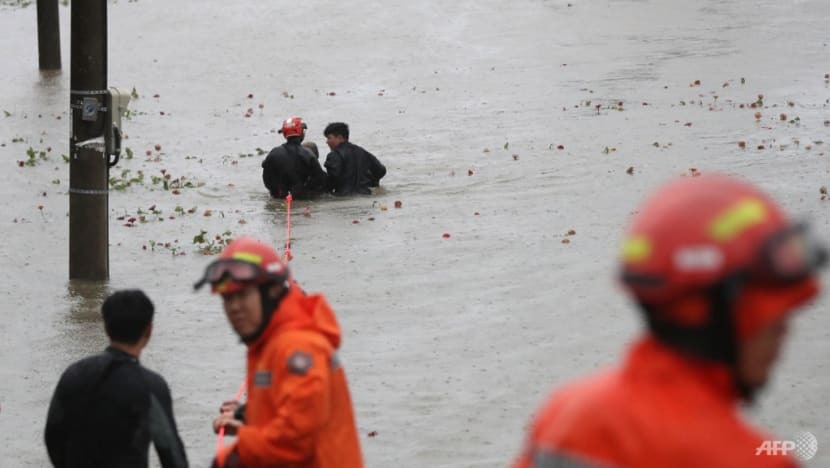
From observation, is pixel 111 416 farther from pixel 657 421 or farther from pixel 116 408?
pixel 657 421

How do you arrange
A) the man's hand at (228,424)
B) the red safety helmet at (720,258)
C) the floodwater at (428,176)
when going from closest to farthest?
the red safety helmet at (720,258) → the man's hand at (228,424) → the floodwater at (428,176)

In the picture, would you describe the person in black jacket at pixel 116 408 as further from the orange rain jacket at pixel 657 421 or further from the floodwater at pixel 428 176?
the floodwater at pixel 428 176

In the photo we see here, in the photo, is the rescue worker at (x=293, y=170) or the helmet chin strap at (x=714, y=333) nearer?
the helmet chin strap at (x=714, y=333)

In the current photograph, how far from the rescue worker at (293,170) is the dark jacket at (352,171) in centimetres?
17

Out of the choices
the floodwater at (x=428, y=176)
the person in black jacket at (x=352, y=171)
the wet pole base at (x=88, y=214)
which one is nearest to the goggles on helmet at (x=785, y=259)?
the floodwater at (x=428, y=176)

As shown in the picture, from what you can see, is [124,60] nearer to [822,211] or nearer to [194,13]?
[194,13]

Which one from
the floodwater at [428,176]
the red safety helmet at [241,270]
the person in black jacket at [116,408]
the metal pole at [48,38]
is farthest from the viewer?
the metal pole at [48,38]

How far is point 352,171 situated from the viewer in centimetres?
1892

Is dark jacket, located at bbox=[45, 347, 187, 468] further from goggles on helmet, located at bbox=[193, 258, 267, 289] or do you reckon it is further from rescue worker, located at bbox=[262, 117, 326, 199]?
rescue worker, located at bbox=[262, 117, 326, 199]

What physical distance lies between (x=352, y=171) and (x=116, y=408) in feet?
45.1

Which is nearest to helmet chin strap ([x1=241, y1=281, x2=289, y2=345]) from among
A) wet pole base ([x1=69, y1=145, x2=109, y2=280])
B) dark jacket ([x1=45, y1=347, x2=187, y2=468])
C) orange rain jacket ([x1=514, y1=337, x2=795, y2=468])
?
dark jacket ([x1=45, y1=347, x2=187, y2=468])

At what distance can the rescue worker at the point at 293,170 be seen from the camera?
18.5 m

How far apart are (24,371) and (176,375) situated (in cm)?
116

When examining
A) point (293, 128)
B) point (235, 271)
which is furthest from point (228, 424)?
point (293, 128)
